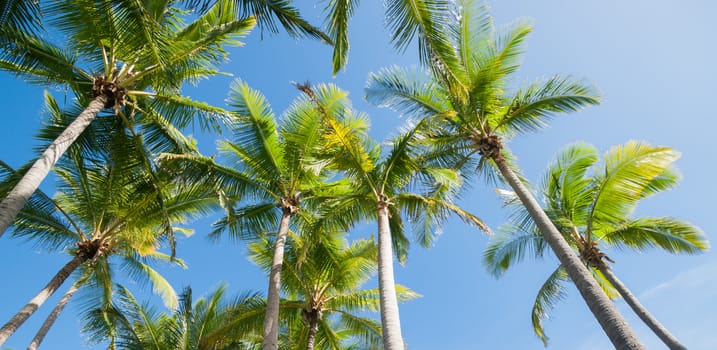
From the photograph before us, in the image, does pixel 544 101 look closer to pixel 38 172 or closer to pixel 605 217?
pixel 605 217

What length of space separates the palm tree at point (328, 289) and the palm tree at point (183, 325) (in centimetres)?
130

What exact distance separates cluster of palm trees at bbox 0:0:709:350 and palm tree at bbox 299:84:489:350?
0.05 meters

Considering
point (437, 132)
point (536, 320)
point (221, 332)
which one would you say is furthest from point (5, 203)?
point (536, 320)

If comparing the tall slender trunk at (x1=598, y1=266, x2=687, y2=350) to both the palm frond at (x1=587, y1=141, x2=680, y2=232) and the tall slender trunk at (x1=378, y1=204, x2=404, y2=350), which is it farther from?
the tall slender trunk at (x1=378, y1=204, x2=404, y2=350)

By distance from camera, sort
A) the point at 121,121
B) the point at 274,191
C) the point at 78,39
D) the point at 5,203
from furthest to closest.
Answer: the point at 274,191, the point at 121,121, the point at 78,39, the point at 5,203

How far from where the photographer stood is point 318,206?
11930mm

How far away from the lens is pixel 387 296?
743 centimetres

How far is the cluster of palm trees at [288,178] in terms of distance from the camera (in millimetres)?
8734

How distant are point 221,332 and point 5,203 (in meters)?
6.89

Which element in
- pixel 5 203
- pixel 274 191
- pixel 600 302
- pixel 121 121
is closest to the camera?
pixel 5 203

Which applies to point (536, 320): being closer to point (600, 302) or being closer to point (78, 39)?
point (600, 302)

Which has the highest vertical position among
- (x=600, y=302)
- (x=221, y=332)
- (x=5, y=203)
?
(x=221, y=332)

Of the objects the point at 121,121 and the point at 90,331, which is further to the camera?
the point at 90,331

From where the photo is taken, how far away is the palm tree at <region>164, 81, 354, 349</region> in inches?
427
